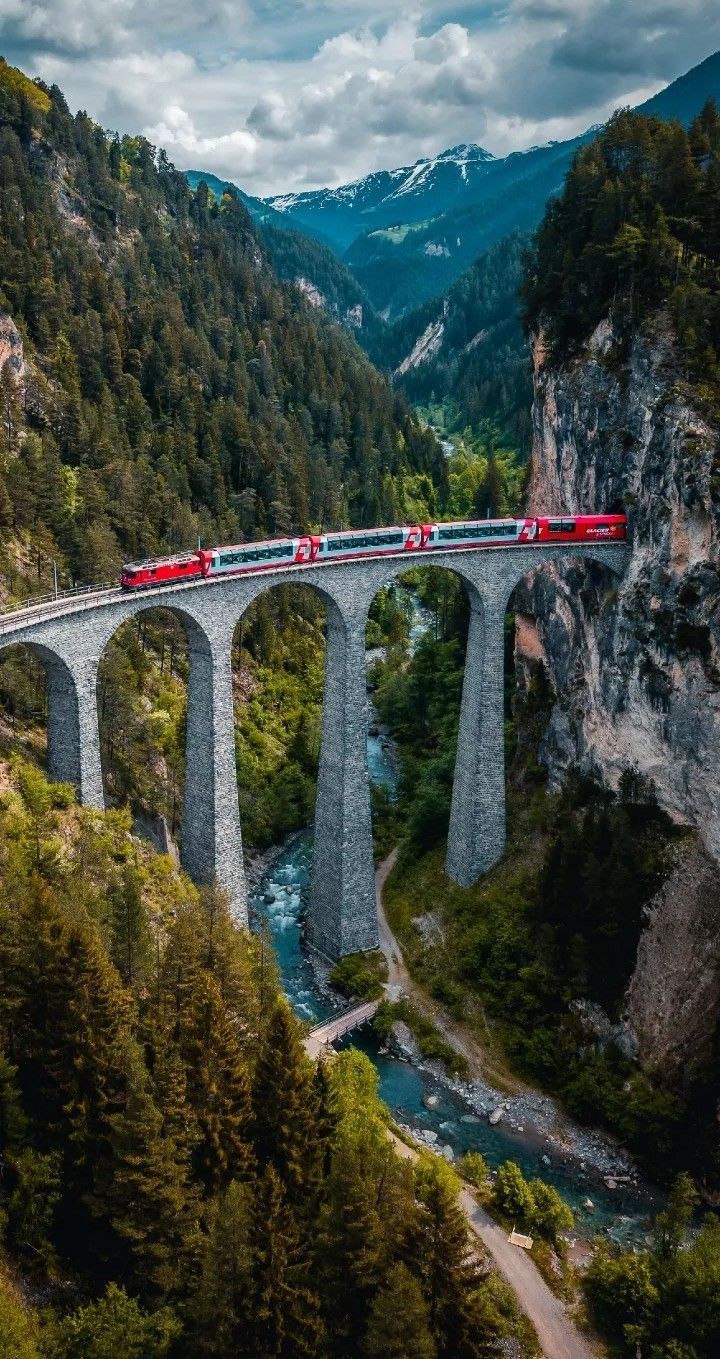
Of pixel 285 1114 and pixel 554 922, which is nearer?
pixel 285 1114

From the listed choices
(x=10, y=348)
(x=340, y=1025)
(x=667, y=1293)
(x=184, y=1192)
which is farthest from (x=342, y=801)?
(x=10, y=348)

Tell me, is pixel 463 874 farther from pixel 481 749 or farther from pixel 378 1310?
pixel 378 1310

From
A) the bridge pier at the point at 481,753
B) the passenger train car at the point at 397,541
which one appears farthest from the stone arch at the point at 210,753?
the bridge pier at the point at 481,753

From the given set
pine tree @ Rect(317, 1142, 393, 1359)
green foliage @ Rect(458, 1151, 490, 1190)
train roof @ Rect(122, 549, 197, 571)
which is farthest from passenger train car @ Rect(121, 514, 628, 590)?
pine tree @ Rect(317, 1142, 393, 1359)

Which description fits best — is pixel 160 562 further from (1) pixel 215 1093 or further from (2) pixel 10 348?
(2) pixel 10 348

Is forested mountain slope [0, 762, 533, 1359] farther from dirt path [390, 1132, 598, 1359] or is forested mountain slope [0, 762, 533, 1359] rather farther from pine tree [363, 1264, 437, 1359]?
dirt path [390, 1132, 598, 1359]

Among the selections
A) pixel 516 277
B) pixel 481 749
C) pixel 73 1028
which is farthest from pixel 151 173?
pixel 73 1028

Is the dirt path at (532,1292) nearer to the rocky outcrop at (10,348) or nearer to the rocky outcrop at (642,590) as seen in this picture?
the rocky outcrop at (642,590)
